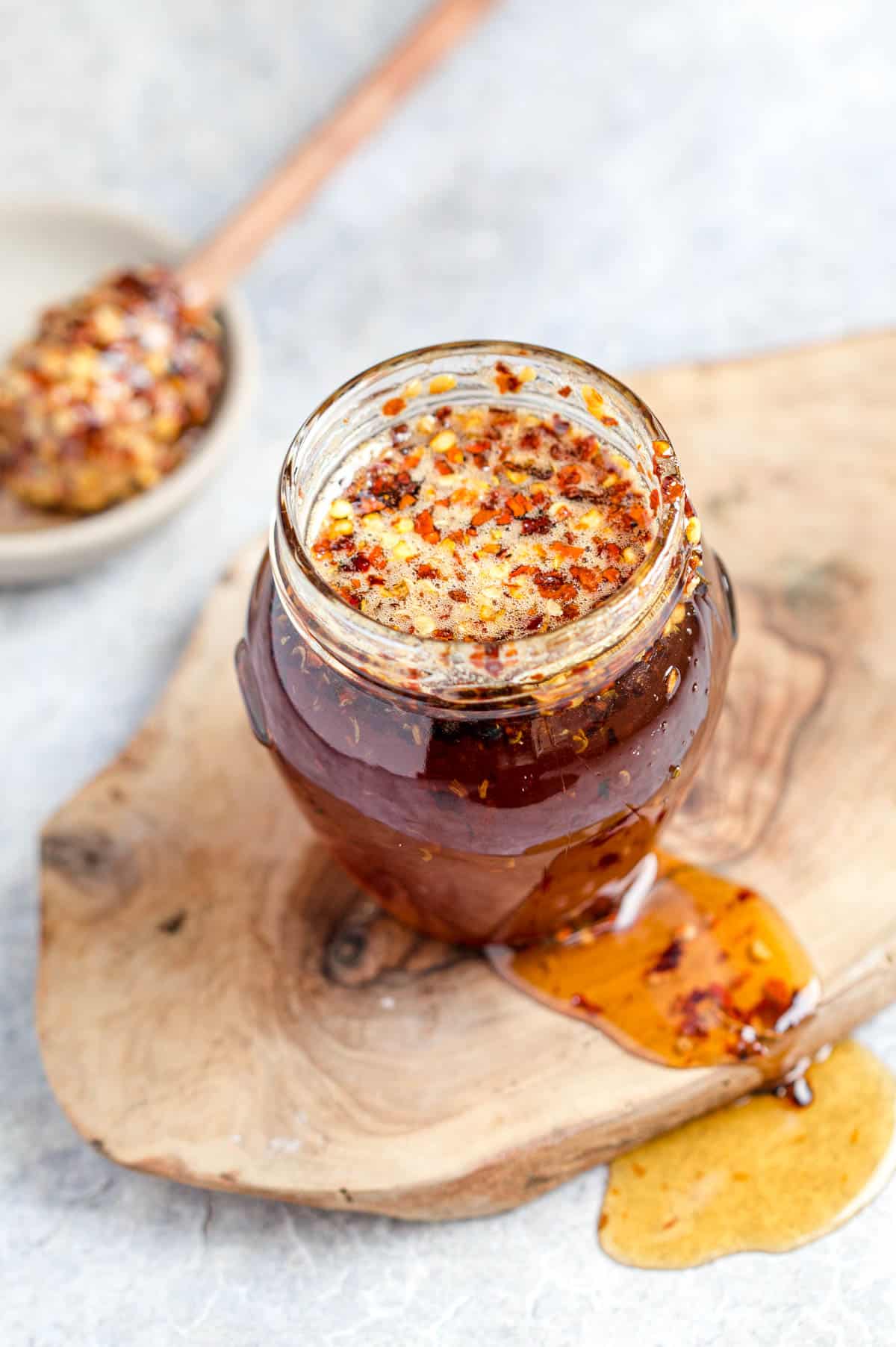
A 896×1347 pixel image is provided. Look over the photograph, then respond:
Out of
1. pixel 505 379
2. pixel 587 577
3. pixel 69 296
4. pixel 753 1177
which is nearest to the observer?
pixel 587 577

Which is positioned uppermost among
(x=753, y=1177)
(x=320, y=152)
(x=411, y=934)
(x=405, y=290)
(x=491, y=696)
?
(x=491, y=696)

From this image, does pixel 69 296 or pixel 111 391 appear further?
pixel 69 296

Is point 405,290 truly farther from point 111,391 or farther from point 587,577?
point 587,577

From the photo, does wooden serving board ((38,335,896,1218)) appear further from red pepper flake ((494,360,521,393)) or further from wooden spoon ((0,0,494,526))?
red pepper flake ((494,360,521,393))

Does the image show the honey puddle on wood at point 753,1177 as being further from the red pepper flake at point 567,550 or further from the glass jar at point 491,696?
the red pepper flake at point 567,550

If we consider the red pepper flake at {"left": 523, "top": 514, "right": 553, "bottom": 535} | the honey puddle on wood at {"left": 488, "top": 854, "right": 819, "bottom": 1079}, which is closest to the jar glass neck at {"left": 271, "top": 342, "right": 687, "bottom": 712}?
the red pepper flake at {"left": 523, "top": 514, "right": 553, "bottom": 535}

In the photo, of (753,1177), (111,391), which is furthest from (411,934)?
(111,391)

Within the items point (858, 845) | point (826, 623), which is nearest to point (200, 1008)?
point (858, 845)

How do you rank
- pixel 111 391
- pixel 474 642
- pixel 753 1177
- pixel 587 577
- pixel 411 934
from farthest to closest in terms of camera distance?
pixel 111 391
pixel 411 934
pixel 753 1177
pixel 587 577
pixel 474 642
